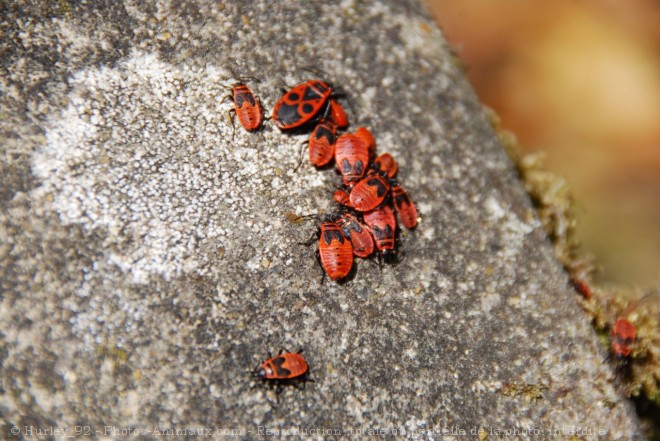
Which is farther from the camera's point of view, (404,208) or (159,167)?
(404,208)

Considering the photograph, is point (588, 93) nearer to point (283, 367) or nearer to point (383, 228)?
point (383, 228)

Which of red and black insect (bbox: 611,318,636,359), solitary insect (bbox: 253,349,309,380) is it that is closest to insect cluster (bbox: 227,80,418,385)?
solitary insect (bbox: 253,349,309,380)

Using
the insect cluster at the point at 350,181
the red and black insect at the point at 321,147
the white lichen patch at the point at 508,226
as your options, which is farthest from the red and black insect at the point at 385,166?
the white lichen patch at the point at 508,226

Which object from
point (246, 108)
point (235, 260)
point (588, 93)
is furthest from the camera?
point (588, 93)

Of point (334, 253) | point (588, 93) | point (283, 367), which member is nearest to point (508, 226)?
point (334, 253)

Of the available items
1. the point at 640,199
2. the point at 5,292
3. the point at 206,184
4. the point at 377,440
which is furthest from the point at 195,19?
the point at 640,199

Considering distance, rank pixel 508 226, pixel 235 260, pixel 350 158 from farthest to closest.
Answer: pixel 508 226
pixel 350 158
pixel 235 260

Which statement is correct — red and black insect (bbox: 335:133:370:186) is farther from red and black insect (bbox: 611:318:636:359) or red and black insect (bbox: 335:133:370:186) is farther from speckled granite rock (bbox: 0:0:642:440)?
red and black insect (bbox: 611:318:636:359)
